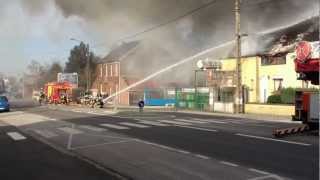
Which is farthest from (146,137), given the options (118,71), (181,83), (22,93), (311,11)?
(22,93)

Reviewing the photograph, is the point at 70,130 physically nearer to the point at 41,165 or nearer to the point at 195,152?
the point at 195,152

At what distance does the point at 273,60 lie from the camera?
48875mm

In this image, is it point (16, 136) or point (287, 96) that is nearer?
point (16, 136)

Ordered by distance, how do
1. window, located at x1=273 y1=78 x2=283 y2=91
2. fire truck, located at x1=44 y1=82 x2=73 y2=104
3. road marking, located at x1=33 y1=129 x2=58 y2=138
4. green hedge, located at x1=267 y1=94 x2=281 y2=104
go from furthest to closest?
fire truck, located at x1=44 y1=82 x2=73 y2=104, window, located at x1=273 y1=78 x2=283 y2=91, green hedge, located at x1=267 y1=94 x2=281 y2=104, road marking, located at x1=33 y1=129 x2=58 y2=138

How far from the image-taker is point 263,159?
13.0 m

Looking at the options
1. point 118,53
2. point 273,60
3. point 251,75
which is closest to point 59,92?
point 118,53

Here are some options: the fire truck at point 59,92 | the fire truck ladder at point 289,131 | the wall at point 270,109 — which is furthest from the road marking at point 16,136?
the fire truck at point 59,92

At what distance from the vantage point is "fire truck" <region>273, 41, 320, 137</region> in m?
18.9

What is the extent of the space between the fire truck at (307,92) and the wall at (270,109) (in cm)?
1666

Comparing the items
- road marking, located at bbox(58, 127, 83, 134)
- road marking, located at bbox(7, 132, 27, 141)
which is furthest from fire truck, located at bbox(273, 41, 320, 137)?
road marking, located at bbox(7, 132, 27, 141)

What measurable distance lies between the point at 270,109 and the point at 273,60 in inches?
380

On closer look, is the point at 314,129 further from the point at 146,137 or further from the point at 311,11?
the point at 311,11

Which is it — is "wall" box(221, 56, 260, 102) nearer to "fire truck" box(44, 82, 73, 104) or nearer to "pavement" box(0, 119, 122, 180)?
"fire truck" box(44, 82, 73, 104)

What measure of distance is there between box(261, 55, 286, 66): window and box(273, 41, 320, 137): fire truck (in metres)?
27.9
